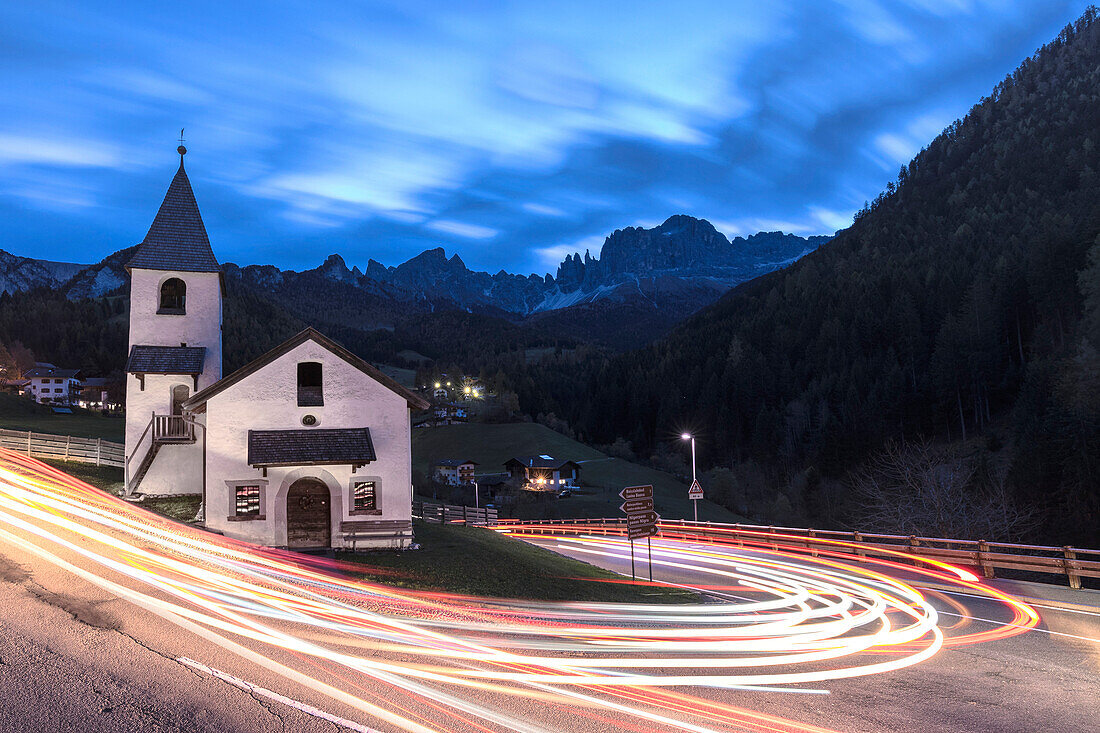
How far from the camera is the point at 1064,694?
10055mm

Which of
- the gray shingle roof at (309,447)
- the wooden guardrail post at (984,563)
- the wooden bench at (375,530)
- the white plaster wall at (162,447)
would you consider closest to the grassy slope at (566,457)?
the white plaster wall at (162,447)

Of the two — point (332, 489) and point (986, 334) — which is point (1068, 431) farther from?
point (332, 489)

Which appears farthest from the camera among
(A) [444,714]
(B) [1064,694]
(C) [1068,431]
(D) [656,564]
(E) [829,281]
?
(E) [829,281]

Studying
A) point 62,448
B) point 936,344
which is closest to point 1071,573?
point 62,448

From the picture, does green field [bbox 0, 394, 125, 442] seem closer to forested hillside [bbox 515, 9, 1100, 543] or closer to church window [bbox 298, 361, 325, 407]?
church window [bbox 298, 361, 325, 407]

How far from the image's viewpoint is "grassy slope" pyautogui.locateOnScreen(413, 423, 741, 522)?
91.6m

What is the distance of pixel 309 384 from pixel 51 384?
158 m

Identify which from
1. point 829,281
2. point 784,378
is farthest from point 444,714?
point 829,281

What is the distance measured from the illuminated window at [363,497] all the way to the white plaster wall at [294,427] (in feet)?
0.64

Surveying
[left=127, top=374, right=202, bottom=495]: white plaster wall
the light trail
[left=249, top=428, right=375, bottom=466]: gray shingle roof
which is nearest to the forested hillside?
the light trail

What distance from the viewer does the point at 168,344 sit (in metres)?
32.4

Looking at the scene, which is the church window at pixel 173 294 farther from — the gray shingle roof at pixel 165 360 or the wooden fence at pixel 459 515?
the wooden fence at pixel 459 515

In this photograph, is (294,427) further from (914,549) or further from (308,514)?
(914,549)

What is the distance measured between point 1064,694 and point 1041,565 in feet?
40.0
